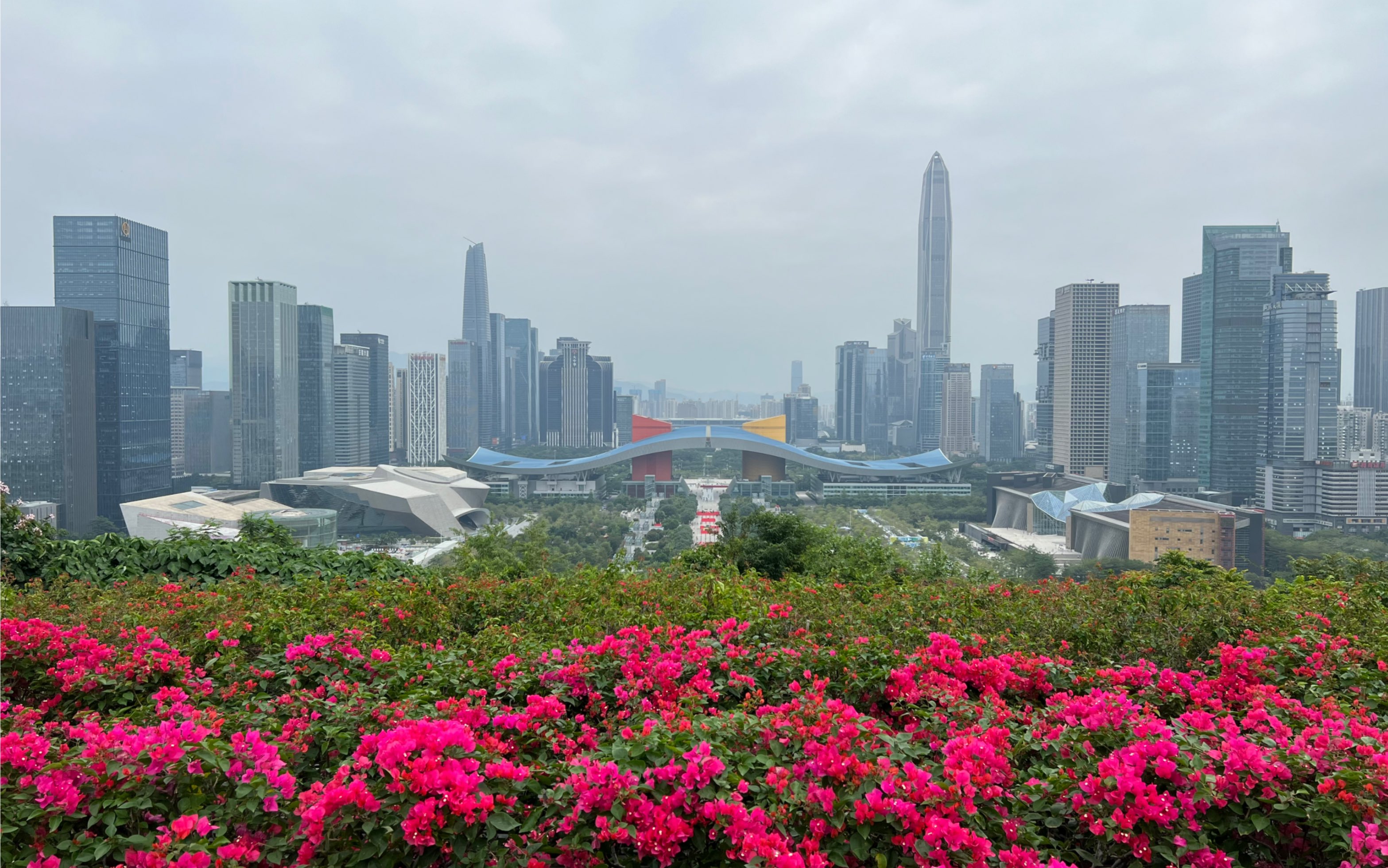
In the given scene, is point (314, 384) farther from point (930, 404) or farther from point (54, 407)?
point (930, 404)

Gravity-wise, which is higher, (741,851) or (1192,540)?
(741,851)

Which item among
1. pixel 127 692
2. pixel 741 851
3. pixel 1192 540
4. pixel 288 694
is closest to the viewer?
pixel 741 851

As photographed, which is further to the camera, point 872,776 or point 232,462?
point 232,462

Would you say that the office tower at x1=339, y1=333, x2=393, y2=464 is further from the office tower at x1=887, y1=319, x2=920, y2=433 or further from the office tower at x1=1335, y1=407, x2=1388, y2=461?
the office tower at x1=1335, y1=407, x2=1388, y2=461

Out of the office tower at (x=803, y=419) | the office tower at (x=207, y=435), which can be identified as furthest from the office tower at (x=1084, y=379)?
the office tower at (x=207, y=435)

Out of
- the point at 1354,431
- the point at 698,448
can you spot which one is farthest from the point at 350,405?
the point at 1354,431

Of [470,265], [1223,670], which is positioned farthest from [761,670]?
[470,265]

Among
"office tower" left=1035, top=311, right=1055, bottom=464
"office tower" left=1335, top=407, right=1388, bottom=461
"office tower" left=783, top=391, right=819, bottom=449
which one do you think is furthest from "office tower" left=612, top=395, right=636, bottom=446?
"office tower" left=1335, top=407, right=1388, bottom=461

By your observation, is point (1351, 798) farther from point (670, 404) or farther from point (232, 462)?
point (670, 404)
